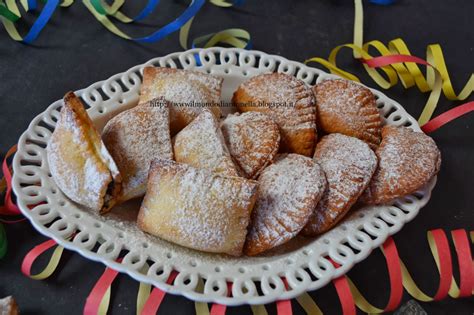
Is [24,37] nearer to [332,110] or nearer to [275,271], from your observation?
[332,110]

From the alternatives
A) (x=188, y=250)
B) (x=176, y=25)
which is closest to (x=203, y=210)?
(x=188, y=250)

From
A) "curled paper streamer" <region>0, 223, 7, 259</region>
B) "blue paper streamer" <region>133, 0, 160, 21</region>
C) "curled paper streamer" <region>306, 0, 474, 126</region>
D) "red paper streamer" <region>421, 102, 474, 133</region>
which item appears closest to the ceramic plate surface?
"curled paper streamer" <region>0, 223, 7, 259</region>

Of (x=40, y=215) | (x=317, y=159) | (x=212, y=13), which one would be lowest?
(x=40, y=215)

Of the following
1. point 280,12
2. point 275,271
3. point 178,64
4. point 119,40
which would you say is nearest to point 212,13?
point 280,12

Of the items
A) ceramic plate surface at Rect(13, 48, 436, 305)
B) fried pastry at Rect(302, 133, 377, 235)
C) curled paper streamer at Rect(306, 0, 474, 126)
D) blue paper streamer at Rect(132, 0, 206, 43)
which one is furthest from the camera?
blue paper streamer at Rect(132, 0, 206, 43)

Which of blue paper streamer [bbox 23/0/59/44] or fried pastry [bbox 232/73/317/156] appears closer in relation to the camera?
fried pastry [bbox 232/73/317/156]

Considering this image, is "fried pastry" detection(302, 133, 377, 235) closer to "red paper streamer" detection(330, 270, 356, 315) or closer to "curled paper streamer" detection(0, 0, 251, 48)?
"red paper streamer" detection(330, 270, 356, 315)
